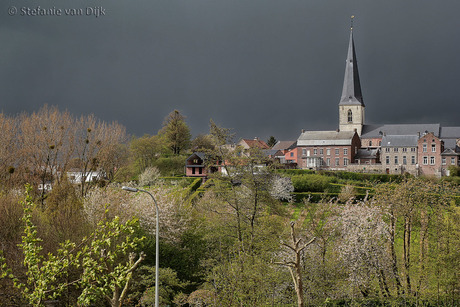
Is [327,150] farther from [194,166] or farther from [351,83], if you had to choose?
[194,166]

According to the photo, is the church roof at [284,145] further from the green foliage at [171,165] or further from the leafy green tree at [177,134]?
the green foliage at [171,165]

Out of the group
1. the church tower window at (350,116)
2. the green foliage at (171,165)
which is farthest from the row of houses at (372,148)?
the green foliage at (171,165)

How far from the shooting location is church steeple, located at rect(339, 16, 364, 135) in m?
110

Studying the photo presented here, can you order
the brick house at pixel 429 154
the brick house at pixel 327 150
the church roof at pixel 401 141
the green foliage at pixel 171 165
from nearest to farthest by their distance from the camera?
the green foliage at pixel 171 165
the brick house at pixel 429 154
the church roof at pixel 401 141
the brick house at pixel 327 150

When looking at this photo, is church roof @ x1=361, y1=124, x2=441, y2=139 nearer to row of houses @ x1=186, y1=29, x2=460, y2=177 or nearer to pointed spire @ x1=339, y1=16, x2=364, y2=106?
row of houses @ x1=186, y1=29, x2=460, y2=177

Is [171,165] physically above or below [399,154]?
below

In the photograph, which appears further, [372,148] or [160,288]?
[372,148]

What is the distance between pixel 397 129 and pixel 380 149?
560 inches

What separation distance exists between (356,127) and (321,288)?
98.7 meters

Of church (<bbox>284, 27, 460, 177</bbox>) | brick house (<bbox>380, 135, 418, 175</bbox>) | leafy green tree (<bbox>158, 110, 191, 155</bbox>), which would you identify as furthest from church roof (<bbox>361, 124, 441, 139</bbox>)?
leafy green tree (<bbox>158, 110, 191, 155</bbox>)

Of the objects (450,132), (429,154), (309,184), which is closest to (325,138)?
(429,154)

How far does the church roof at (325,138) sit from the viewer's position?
92.9 m

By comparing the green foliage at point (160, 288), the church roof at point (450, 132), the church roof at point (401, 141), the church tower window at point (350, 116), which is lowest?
the green foliage at point (160, 288)

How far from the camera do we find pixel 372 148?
10044 centimetres
